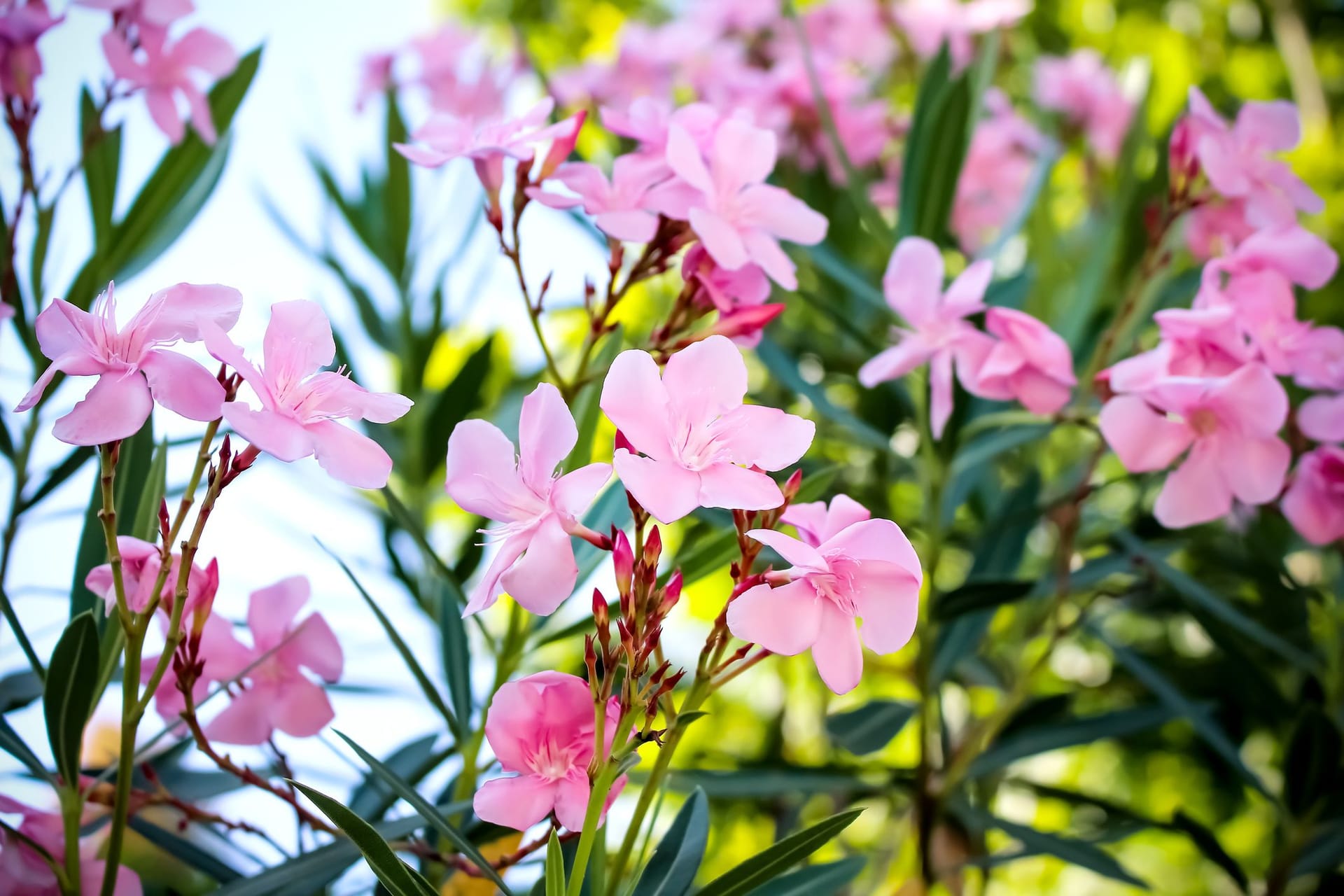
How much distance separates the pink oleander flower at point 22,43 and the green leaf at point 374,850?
2.20 ft

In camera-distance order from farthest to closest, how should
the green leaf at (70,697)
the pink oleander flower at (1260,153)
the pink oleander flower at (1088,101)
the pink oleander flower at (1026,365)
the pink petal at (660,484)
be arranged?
the pink oleander flower at (1088,101)
the pink oleander flower at (1260,153)
the pink oleander flower at (1026,365)
the green leaf at (70,697)
the pink petal at (660,484)

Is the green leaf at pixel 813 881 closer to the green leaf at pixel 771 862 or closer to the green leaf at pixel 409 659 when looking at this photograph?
the green leaf at pixel 771 862

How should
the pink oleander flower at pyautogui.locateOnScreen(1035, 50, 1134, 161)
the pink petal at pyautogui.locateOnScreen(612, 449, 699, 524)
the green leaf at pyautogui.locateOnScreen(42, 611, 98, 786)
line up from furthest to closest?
the pink oleander flower at pyautogui.locateOnScreen(1035, 50, 1134, 161) < the green leaf at pyautogui.locateOnScreen(42, 611, 98, 786) < the pink petal at pyautogui.locateOnScreen(612, 449, 699, 524)

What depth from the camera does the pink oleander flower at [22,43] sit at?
0.79 metres

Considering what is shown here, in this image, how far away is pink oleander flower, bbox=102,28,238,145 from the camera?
862 millimetres

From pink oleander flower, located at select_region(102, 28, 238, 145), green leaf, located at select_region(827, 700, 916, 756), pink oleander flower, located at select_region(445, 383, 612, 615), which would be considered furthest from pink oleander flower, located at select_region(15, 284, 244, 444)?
green leaf, located at select_region(827, 700, 916, 756)

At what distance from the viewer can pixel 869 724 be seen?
2.91 ft

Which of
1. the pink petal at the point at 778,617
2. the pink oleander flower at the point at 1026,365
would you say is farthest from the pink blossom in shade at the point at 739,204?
the pink petal at the point at 778,617

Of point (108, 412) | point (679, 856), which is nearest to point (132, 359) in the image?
point (108, 412)

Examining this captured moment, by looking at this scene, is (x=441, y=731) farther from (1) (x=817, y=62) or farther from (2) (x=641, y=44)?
(2) (x=641, y=44)

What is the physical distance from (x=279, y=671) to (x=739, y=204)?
426mm

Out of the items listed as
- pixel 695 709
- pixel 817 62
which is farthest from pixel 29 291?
pixel 817 62

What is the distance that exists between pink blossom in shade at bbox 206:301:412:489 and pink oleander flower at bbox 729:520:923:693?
0.19 metres

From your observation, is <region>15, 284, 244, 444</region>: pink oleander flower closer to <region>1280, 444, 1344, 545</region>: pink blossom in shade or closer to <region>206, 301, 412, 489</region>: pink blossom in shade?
<region>206, 301, 412, 489</region>: pink blossom in shade
